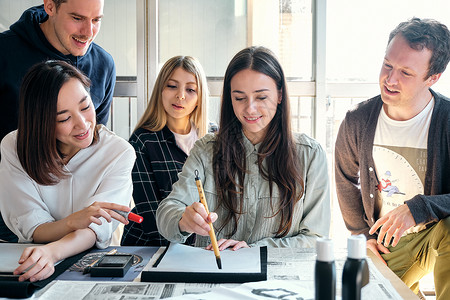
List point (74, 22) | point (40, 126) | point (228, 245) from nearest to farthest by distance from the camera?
point (228, 245) → point (40, 126) → point (74, 22)

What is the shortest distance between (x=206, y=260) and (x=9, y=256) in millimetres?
534

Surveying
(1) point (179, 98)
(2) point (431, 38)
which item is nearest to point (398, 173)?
(2) point (431, 38)

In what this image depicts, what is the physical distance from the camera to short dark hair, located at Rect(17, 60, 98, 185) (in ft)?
5.39

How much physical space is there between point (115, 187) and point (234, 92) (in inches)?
21.2

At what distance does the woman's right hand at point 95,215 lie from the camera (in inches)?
55.3

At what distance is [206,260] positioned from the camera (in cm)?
127

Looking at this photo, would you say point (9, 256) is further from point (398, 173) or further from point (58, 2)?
point (398, 173)

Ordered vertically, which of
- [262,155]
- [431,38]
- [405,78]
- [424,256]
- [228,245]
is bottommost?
[424,256]

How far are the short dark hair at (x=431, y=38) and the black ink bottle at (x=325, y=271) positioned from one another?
139 cm

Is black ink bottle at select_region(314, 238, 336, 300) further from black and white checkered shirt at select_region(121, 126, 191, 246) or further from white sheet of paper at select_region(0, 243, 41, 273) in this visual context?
black and white checkered shirt at select_region(121, 126, 191, 246)

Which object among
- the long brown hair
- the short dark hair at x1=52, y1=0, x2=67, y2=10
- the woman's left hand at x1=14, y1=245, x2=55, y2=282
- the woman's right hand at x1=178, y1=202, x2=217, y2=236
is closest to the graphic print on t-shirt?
the long brown hair

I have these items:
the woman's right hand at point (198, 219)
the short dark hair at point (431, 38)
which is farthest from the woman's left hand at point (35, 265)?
the short dark hair at point (431, 38)

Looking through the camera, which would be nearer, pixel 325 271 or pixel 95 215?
pixel 325 271

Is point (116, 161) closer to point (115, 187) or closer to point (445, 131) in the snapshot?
point (115, 187)
